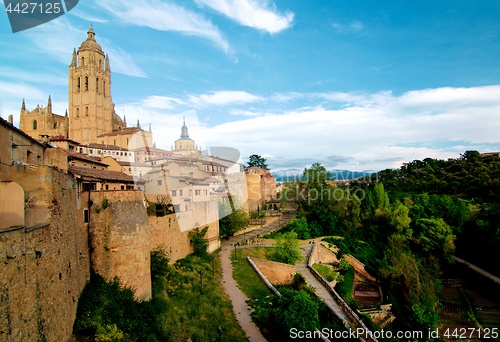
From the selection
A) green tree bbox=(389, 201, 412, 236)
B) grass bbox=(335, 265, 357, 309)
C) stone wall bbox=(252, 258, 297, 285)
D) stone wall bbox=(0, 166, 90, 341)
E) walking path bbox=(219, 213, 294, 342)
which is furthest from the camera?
green tree bbox=(389, 201, 412, 236)

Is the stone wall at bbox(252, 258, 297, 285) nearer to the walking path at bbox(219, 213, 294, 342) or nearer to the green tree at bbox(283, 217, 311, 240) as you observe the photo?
the walking path at bbox(219, 213, 294, 342)

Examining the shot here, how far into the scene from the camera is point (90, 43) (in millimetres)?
76312

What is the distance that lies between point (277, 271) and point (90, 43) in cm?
7204

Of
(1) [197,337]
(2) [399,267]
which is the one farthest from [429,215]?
(1) [197,337]

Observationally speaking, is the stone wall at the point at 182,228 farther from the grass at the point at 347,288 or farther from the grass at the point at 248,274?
the grass at the point at 347,288

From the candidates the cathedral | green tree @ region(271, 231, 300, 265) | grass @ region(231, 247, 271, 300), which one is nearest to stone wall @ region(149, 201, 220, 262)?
grass @ region(231, 247, 271, 300)

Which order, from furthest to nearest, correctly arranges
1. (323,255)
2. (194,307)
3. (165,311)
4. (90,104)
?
(90,104)
(323,255)
(194,307)
(165,311)

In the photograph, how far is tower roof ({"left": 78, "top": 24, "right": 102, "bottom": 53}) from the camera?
75.3 m

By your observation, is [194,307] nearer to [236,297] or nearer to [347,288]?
[236,297]

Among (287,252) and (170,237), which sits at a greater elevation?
(170,237)

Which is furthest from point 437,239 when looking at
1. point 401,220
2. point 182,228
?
point 182,228

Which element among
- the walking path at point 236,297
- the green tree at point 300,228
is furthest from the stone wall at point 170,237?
the green tree at point 300,228

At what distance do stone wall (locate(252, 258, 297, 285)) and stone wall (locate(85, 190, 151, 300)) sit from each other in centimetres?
1428

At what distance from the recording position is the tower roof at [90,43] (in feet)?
247
